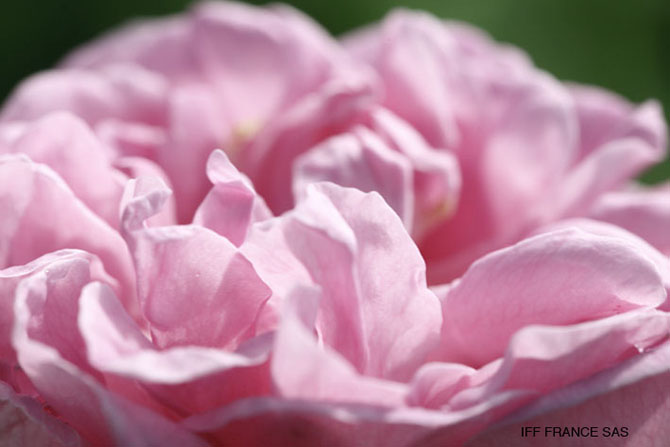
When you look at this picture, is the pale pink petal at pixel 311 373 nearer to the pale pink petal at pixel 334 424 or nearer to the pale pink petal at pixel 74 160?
the pale pink petal at pixel 334 424

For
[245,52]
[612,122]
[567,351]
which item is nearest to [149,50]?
[245,52]

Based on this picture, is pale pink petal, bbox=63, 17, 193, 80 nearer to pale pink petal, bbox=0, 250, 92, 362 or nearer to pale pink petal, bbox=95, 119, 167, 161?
pale pink petal, bbox=95, 119, 167, 161

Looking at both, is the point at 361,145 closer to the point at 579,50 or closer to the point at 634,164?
the point at 634,164

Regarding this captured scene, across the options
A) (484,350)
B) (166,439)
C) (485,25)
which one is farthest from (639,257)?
(485,25)

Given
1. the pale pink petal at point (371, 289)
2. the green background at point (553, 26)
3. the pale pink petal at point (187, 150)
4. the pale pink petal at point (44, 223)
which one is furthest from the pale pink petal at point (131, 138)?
the green background at point (553, 26)

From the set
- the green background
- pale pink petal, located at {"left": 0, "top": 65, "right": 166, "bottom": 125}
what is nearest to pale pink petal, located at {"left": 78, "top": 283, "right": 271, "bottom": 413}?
pale pink petal, located at {"left": 0, "top": 65, "right": 166, "bottom": 125}

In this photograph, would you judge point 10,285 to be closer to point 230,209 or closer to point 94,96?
point 230,209
